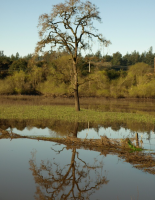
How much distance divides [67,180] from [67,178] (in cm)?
18

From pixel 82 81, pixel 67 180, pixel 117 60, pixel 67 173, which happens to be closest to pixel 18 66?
pixel 82 81

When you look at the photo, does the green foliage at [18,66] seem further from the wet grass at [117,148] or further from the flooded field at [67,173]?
the flooded field at [67,173]

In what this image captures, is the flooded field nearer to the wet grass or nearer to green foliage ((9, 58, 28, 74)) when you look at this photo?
the wet grass

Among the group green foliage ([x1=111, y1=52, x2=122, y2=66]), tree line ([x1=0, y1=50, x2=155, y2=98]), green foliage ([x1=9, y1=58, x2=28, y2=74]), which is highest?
green foliage ([x1=111, y1=52, x2=122, y2=66])

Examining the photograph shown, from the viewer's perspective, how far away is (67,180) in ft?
34.3

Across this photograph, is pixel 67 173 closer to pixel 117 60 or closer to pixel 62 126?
pixel 62 126

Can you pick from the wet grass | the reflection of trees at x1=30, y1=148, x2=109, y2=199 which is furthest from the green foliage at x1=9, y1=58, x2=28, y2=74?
the reflection of trees at x1=30, y1=148, x2=109, y2=199

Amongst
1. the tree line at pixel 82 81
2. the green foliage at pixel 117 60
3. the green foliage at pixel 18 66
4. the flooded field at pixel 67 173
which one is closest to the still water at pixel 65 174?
the flooded field at pixel 67 173

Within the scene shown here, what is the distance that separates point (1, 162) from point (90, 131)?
8.96 metres

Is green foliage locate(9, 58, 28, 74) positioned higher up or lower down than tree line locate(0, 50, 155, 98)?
higher up

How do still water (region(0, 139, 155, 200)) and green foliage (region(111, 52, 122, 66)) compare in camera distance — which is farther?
green foliage (region(111, 52, 122, 66))

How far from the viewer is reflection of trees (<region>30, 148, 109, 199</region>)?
9.34 m

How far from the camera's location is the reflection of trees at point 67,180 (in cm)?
934

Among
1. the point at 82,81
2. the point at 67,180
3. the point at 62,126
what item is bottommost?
the point at 67,180
